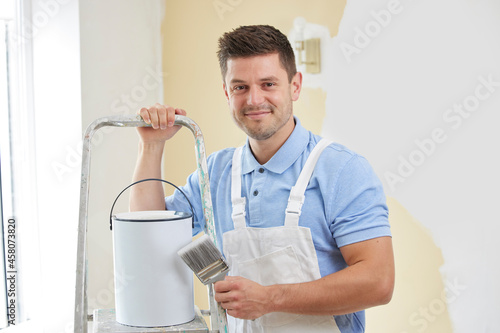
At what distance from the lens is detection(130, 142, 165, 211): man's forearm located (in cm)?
137

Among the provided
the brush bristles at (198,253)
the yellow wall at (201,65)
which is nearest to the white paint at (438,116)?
the yellow wall at (201,65)

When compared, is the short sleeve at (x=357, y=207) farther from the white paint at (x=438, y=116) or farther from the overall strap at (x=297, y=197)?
the white paint at (x=438, y=116)

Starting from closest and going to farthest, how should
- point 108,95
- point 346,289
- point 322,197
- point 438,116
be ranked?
point 346,289
point 322,197
point 438,116
point 108,95

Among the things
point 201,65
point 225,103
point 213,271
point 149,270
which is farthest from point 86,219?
point 201,65

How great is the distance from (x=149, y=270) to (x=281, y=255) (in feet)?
1.27

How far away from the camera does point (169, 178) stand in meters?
2.70

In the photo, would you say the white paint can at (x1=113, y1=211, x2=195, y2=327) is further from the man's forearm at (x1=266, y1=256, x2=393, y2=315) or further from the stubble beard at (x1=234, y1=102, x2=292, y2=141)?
the stubble beard at (x1=234, y1=102, x2=292, y2=141)

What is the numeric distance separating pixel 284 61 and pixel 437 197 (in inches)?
27.1

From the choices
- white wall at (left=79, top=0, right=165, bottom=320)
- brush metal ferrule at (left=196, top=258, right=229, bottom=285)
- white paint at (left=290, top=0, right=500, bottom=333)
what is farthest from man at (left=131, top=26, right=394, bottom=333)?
white wall at (left=79, top=0, right=165, bottom=320)

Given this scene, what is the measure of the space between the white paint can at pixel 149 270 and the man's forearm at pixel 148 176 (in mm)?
336

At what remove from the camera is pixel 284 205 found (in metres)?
1.32

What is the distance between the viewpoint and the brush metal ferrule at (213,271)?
40.0 inches

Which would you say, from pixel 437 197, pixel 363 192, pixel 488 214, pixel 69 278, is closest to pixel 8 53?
pixel 69 278

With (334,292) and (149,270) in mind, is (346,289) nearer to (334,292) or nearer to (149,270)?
(334,292)
